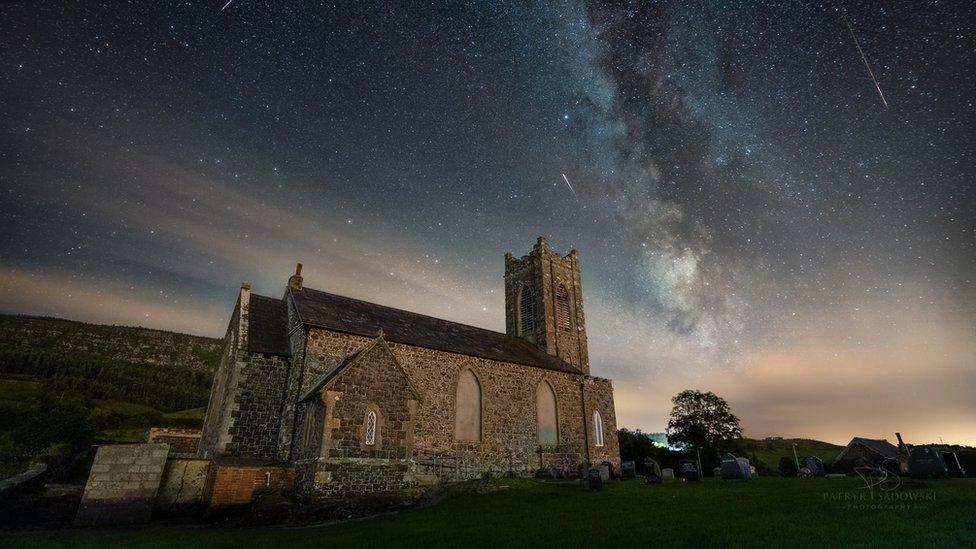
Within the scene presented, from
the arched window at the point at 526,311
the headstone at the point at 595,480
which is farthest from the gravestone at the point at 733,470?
the arched window at the point at 526,311

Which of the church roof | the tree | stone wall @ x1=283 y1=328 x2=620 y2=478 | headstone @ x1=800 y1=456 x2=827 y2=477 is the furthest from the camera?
the tree

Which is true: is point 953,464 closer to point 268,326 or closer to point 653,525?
point 653,525

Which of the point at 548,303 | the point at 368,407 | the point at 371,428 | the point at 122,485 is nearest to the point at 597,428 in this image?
the point at 548,303

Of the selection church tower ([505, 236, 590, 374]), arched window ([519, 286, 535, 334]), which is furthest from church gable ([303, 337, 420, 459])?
arched window ([519, 286, 535, 334])

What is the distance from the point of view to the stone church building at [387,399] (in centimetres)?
1591

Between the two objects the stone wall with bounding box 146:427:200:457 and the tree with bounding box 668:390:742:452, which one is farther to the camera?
the tree with bounding box 668:390:742:452

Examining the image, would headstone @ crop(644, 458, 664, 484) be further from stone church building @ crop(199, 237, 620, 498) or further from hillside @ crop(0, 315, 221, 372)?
Answer: hillside @ crop(0, 315, 221, 372)

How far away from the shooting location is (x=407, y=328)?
25.2 m

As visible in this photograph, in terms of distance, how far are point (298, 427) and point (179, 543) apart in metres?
7.65

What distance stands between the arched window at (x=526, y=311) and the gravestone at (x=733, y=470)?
18778 mm

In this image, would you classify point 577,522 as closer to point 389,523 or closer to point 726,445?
point 389,523

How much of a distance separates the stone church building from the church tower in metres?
0.48

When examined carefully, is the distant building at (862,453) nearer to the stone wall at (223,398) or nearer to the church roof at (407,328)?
the church roof at (407,328)

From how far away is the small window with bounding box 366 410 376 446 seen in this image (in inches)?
631
